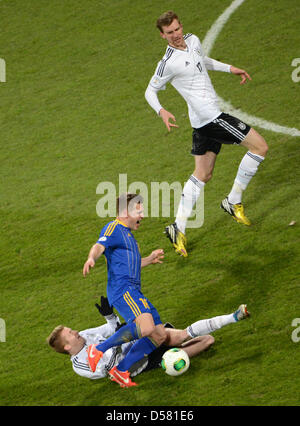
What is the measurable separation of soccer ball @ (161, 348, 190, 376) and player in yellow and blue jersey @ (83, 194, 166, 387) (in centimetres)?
22

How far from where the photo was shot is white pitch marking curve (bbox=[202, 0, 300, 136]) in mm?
9797

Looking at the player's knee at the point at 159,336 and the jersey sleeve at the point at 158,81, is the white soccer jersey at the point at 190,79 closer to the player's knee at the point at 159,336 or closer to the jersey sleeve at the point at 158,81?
the jersey sleeve at the point at 158,81

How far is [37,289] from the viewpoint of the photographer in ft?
25.7

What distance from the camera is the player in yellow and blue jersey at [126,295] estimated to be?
5.93 meters

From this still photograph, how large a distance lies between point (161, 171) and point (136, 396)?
13.6 feet

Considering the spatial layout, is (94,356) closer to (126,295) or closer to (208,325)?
(126,295)

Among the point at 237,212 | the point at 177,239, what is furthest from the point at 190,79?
the point at 177,239

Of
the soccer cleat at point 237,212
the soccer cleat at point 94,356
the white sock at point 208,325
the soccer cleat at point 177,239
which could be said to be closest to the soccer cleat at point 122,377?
the soccer cleat at point 94,356

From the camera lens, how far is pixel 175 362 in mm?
6008

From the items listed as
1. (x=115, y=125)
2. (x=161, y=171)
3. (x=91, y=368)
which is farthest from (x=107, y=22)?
(x=91, y=368)

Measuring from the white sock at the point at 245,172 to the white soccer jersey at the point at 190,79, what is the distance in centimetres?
62

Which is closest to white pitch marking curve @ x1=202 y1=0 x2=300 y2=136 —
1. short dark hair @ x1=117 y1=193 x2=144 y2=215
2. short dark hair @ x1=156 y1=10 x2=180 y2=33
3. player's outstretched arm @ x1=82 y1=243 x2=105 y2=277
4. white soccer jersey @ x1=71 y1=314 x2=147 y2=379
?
short dark hair @ x1=156 y1=10 x2=180 y2=33
